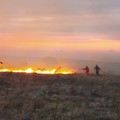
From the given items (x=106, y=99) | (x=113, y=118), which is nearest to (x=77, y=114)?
(x=113, y=118)

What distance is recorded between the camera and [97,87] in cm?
3750

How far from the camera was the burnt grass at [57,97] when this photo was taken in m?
27.4

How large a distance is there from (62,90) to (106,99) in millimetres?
4325

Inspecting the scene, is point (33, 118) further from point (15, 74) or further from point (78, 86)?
point (15, 74)

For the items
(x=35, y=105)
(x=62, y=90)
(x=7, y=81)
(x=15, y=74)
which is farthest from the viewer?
(x=15, y=74)

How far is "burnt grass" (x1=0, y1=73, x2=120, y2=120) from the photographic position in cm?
2738

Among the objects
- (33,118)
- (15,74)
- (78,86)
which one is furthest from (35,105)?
(15,74)

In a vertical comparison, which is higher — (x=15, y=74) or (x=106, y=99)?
(x=15, y=74)

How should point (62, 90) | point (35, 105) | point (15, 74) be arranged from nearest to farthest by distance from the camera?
point (35, 105)
point (62, 90)
point (15, 74)

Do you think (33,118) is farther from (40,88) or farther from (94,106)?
(40,88)

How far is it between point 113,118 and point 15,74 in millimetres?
18425

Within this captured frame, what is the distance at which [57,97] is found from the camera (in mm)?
32656

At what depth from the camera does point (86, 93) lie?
3444 cm

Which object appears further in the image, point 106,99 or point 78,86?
point 78,86
